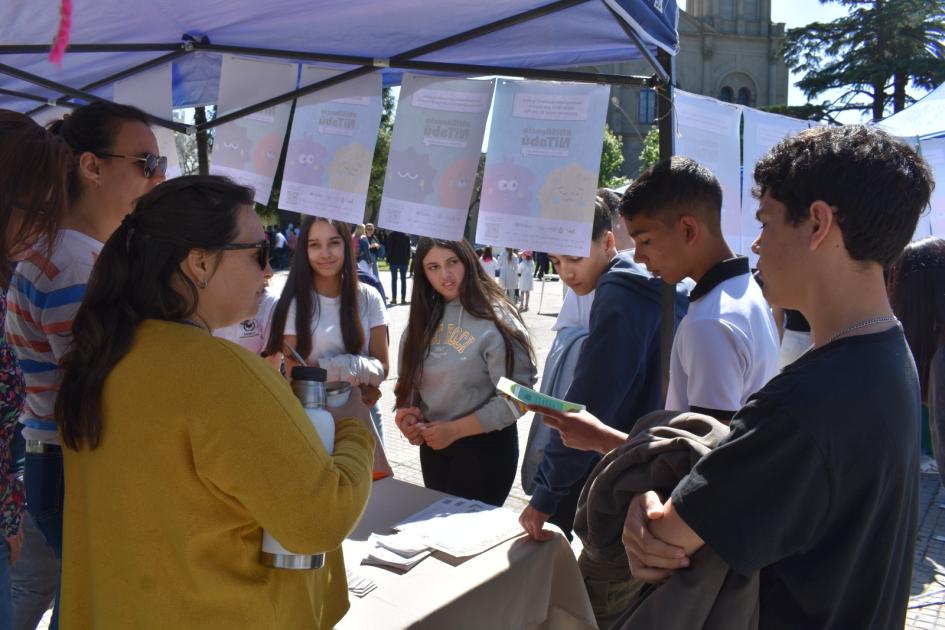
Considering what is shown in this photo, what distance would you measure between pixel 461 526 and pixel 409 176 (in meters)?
1.37

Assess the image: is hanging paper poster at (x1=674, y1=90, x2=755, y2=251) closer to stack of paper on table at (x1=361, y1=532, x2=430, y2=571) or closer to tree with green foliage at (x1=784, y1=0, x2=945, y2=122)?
stack of paper on table at (x1=361, y1=532, x2=430, y2=571)

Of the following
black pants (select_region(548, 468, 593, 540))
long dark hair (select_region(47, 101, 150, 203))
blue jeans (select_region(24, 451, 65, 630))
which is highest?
long dark hair (select_region(47, 101, 150, 203))

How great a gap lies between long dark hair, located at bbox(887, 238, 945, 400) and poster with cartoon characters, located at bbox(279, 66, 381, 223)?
240cm

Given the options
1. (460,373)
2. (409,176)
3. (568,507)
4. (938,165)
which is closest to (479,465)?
(460,373)

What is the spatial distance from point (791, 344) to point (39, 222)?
4803 millimetres

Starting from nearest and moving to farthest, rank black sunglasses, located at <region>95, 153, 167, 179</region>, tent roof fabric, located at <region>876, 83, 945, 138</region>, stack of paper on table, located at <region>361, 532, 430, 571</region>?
stack of paper on table, located at <region>361, 532, 430, 571</region>, black sunglasses, located at <region>95, 153, 167, 179</region>, tent roof fabric, located at <region>876, 83, 945, 138</region>

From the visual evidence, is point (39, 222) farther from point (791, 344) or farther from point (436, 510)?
point (791, 344)

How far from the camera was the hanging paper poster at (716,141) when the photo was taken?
103 inches

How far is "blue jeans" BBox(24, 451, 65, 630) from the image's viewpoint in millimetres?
1932

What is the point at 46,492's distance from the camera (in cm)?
195

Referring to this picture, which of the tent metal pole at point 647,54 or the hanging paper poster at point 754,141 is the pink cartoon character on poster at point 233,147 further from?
the hanging paper poster at point 754,141

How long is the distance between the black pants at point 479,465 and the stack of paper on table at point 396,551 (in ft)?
3.03

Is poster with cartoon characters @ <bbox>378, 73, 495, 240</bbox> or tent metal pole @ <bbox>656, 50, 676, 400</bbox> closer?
tent metal pole @ <bbox>656, 50, 676, 400</bbox>

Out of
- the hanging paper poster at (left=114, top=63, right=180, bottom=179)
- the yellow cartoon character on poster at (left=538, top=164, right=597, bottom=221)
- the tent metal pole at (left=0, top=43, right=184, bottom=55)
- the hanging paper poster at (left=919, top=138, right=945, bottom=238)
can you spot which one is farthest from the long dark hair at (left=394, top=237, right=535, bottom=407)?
the hanging paper poster at (left=919, top=138, right=945, bottom=238)
